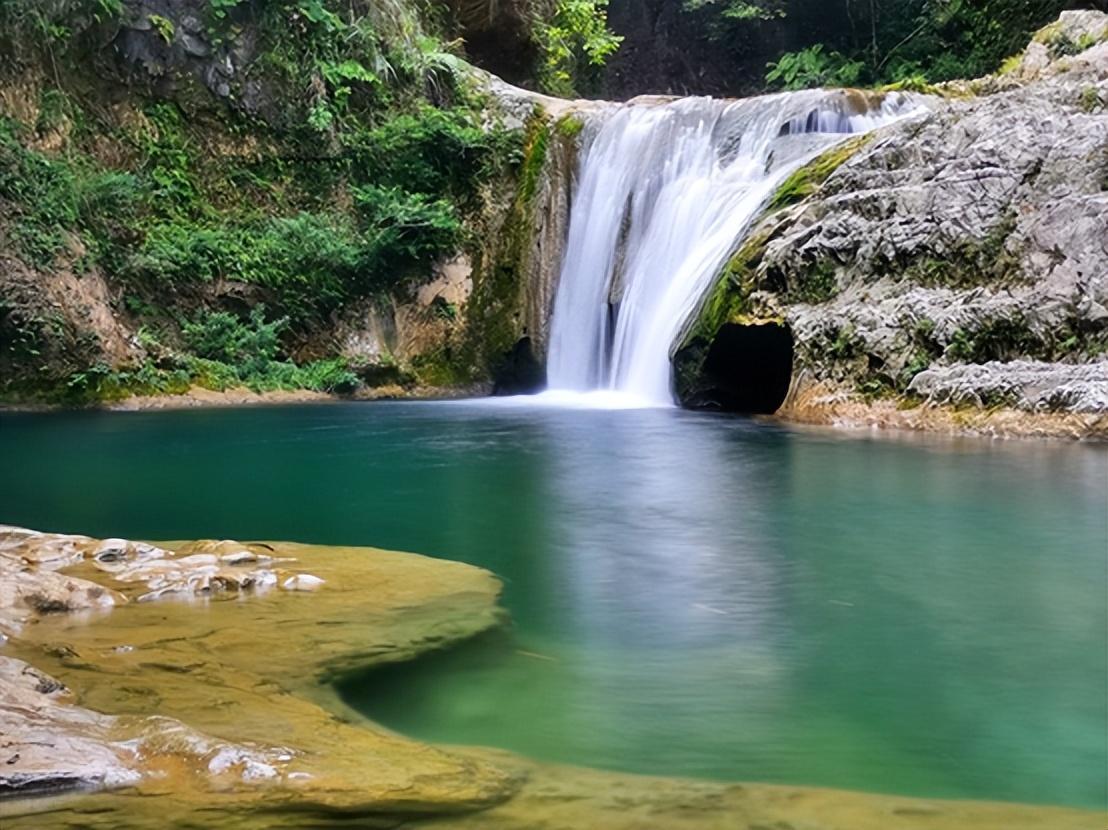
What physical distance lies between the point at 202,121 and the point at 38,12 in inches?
111

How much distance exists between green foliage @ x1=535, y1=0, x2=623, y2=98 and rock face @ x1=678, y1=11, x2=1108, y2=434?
1380 centimetres

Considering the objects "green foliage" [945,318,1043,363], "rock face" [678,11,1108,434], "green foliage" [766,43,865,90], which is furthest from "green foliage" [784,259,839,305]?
"green foliage" [766,43,865,90]

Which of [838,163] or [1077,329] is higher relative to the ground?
[838,163]

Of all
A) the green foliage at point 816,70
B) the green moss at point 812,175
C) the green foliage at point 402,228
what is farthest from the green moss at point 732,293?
the green foliage at point 816,70

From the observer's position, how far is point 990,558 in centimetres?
577

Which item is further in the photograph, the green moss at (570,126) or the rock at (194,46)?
the green moss at (570,126)

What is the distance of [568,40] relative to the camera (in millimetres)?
27172

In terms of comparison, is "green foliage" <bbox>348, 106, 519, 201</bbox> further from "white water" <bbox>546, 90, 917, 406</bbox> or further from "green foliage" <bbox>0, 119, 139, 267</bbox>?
"green foliage" <bbox>0, 119, 139, 267</bbox>

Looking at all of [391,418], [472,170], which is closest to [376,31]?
[472,170]

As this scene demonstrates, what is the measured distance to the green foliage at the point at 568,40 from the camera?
25.7 m

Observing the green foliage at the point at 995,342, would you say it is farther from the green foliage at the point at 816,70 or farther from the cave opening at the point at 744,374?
the green foliage at the point at 816,70

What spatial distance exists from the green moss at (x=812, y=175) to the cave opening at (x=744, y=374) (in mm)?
1747

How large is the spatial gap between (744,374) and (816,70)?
46.9 feet

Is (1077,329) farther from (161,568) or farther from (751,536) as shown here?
(161,568)
